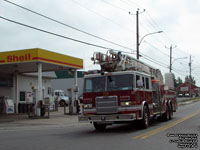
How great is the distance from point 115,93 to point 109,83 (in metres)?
0.62

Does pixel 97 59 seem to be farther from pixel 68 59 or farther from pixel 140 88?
pixel 68 59

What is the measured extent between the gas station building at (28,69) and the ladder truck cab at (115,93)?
9203mm

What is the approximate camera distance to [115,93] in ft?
42.4

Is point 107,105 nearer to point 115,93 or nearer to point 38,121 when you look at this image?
point 115,93

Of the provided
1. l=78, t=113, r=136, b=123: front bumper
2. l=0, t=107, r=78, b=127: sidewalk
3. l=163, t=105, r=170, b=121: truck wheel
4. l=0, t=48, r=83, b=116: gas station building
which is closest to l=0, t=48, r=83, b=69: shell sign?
l=0, t=48, r=83, b=116: gas station building

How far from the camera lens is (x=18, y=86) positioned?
30344 millimetres

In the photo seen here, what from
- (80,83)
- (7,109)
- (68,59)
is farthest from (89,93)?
(80,83)

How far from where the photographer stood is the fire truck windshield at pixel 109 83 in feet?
42.7

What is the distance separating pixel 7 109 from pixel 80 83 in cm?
3413

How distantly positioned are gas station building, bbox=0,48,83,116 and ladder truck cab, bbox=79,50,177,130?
9.20 meters

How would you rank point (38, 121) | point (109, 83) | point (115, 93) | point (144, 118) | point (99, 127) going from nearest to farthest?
point (115, 93) → point (109, 83) → point (144, 118) → point (99, 127) → point (38, 121)

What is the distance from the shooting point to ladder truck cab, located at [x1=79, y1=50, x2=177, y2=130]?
1274cm

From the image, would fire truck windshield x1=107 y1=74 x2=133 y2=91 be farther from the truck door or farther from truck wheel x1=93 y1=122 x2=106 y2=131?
the truck door

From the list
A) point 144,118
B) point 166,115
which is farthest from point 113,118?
point 166,115
